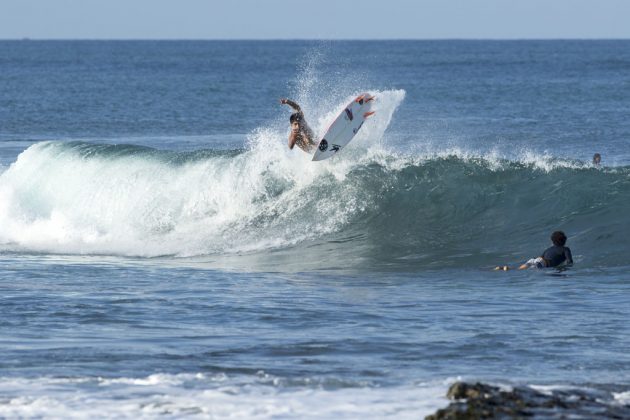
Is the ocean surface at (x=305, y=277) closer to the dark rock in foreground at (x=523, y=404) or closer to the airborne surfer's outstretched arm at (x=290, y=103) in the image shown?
the dark rock in foreground at (x=523, y=404)

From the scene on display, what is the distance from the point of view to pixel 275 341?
11898mm

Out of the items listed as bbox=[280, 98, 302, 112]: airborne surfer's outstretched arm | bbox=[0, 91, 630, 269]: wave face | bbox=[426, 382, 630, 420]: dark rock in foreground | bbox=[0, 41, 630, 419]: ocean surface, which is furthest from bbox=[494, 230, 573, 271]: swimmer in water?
bbox=[426, 382, 630, 420]: dark rock in foreground

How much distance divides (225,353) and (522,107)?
49.0 meters

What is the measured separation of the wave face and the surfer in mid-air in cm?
65

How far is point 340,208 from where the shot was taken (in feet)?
70.8

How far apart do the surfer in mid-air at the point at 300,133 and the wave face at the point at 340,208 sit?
647mm

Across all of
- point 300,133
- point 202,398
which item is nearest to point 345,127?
point 300,133

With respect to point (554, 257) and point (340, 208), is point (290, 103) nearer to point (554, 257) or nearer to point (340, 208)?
point (340, 208)

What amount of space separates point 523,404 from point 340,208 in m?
12.7

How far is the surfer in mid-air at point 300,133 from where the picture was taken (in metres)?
21.4

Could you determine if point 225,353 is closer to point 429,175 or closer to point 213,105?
point 429,175

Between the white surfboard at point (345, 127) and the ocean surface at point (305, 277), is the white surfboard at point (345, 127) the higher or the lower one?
the higher one

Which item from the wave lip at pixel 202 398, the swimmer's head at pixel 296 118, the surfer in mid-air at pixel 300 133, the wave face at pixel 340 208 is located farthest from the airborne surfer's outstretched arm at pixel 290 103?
the wave lip at pixel 202 398

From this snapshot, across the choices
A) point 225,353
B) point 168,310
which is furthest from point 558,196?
point 225,353
